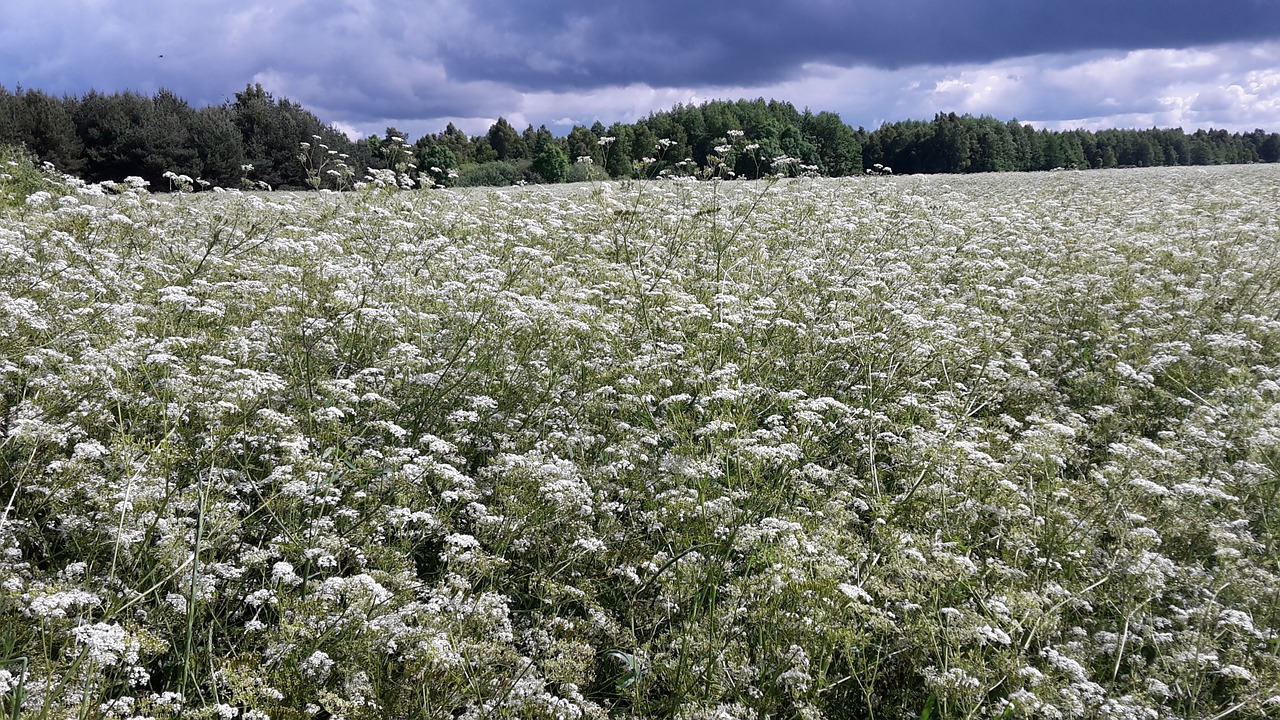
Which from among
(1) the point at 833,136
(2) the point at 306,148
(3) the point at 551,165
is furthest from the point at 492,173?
(1) the point at 833,136

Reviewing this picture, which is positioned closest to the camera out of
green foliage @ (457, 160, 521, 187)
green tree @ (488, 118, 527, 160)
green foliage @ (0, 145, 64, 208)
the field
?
the field

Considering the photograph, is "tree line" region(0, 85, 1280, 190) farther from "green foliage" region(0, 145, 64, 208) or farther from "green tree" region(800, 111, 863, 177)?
"green foliage" region(0, 145, 64, 208)

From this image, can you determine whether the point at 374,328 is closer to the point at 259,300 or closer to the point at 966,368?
the point at 259,300

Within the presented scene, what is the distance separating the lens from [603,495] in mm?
4145

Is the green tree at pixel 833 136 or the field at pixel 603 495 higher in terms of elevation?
the green tree at pixel 833 136

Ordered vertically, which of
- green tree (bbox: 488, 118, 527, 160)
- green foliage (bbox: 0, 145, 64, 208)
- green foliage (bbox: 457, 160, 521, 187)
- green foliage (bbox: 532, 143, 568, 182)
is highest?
green tree (bbox: 488, 118, 527, 160)

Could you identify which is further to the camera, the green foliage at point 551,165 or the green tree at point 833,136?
the green tree at point 833,136

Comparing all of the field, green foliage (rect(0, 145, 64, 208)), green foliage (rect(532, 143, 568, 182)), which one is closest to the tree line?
green foliage (rect(532, 143, 568, 182))

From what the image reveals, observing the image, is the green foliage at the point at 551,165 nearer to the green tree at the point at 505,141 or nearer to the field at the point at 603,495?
the green tree at the point at 505,141

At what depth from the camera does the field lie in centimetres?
297

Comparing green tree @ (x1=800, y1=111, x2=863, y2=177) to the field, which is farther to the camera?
green tree @ (x1=800, y1=111, x2=863, y2=177)

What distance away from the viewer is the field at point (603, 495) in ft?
9.74

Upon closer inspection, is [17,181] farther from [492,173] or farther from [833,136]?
[833,136]

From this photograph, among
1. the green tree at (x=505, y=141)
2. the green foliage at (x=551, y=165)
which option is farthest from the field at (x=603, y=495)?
the green tree at (x=505, y=141)
